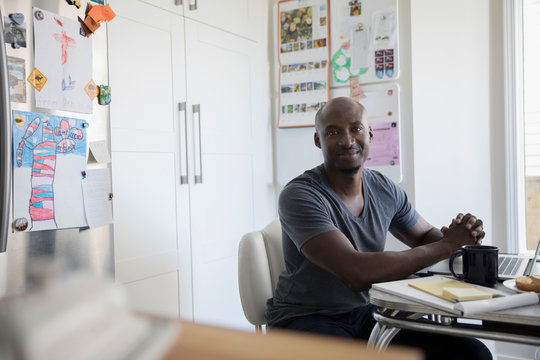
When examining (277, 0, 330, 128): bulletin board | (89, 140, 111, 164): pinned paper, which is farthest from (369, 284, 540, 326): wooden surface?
(277, 0, 330, 128): bulletin board

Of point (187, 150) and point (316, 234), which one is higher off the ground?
point (187, 150)

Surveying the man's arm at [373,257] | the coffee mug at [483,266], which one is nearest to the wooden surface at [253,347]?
the coffee mug at [483,266]

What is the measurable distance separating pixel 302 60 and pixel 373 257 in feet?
5.78

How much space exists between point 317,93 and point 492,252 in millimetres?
1799

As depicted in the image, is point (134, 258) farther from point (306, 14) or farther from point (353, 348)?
point (353, 348)

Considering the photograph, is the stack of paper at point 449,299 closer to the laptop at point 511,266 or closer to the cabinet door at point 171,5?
the laptop at point 511,266

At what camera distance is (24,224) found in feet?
5.06

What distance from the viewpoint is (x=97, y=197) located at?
1806 mm

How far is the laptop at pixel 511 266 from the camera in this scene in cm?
122

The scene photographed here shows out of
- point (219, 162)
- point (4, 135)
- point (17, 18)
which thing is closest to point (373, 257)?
point (4, 135)

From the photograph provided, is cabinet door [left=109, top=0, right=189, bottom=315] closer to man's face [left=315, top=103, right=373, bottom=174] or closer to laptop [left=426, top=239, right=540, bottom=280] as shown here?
man's face [left=315, top=103, right=373, bottom=174]

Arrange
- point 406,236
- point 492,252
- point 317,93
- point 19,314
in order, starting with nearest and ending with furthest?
point 19,314 → point 492,252 → point 406,236 → point 317,93

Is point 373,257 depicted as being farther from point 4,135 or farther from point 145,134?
point 145,134

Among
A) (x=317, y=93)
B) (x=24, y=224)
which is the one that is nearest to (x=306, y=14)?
(x=317, y=93)
